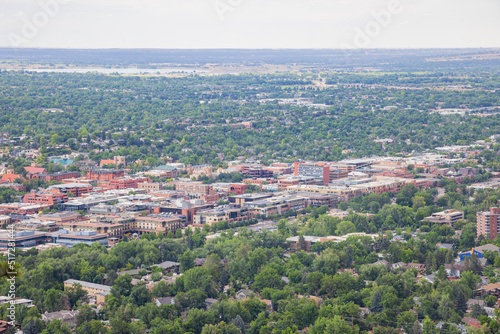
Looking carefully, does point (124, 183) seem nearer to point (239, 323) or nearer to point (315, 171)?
point (315, 171)

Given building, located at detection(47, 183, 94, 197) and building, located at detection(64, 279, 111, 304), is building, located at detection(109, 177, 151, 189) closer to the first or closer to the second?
building, located at detection(47, 183, 94, 197)

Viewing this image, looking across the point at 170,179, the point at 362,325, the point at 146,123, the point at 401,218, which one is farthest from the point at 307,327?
the point at 146,123

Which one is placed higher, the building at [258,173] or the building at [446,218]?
the building at [446,218]

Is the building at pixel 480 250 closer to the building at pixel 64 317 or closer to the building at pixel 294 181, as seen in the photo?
the building at pixel 64 317

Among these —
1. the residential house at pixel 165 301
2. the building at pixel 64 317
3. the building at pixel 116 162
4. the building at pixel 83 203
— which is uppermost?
the building at pixel 64 317

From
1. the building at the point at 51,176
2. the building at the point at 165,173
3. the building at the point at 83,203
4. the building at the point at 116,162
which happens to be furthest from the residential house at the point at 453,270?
the building at the point at 116,162

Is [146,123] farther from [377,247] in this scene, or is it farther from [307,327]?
[307,327]
